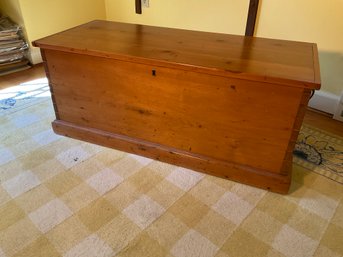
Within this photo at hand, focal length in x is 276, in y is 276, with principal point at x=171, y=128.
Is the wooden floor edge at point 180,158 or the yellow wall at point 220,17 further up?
the yellow wall at point 220,17

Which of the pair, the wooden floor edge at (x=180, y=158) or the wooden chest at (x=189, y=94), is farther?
the wooden floor edge at (x=180, y=158)

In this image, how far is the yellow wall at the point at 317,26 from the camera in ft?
5.43

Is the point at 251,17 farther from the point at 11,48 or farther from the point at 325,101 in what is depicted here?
the point at 11,48

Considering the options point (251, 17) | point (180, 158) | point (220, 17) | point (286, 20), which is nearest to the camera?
point (180, 158)

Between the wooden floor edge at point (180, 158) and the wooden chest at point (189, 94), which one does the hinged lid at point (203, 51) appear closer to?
the wooden chest at point (189, 94)

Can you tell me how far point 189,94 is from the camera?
1.18 metres

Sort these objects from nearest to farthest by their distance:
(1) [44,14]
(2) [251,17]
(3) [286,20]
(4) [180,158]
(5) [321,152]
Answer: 1. (4) [180,158]
2. (5) [321,152]
3. (3) [286,20]
4. (2) [251,17]
5. (1) [44,14]

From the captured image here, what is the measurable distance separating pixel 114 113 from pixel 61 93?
0.32m

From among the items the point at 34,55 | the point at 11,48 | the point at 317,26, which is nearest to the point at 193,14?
the point at 317,26

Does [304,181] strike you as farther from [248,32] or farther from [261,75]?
[248,32]

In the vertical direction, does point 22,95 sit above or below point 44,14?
below

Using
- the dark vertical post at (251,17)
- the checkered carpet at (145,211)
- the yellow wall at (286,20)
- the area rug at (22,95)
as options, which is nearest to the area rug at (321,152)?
the checkered carpet at (145,211)

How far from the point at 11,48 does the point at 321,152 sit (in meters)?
2.43

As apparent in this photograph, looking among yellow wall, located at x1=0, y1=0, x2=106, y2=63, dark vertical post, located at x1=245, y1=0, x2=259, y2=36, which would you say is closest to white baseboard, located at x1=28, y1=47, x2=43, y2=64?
yellow wall, located at x1=0, y1=0, x2=106, y2=63
